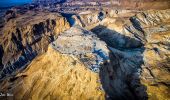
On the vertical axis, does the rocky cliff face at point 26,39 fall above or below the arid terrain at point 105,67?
below

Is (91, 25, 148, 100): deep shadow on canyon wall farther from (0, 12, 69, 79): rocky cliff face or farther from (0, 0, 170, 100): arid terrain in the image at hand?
(0, 12, 69, 79): rocky cliff face

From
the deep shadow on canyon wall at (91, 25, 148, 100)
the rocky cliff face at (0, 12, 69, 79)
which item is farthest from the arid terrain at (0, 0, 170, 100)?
the rocky cliff face at (0, 12, 69, 79)

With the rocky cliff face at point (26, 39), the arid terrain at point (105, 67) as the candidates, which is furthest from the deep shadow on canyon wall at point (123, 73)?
the rocky cliff face at point (26, 39)

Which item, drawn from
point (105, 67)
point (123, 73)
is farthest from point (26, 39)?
point (105, 67)

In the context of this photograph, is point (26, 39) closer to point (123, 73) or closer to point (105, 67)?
point (123, 73)

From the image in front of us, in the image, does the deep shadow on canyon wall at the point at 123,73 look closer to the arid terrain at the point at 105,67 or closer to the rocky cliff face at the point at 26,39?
the arid terrain at the point at 105,67

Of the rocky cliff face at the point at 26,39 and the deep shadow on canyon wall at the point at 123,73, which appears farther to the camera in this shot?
the rocky cliff face at the point at 26,39

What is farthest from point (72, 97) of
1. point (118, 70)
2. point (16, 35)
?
point (16, 35)

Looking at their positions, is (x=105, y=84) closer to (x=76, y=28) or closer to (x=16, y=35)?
(x=76, y=28)
